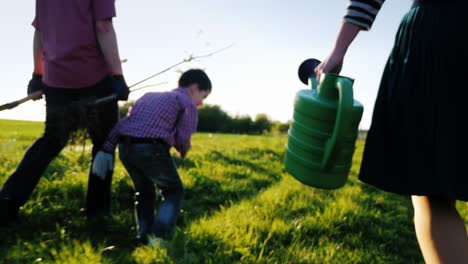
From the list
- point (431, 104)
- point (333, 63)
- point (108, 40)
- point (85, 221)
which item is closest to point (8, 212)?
point (85, 221)

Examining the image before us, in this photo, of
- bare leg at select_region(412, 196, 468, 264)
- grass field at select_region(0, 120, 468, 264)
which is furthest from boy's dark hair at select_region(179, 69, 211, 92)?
bare leg at select_region(412, 196, 468, 264)

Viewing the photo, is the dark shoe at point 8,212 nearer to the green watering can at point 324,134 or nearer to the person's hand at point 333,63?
the green watering can at point 324,134

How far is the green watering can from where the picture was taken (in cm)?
174

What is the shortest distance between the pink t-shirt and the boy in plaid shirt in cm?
39

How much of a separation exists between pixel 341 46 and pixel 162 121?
4.82ft

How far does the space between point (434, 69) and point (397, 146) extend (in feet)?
0.99

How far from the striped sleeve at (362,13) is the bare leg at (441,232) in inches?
27.7

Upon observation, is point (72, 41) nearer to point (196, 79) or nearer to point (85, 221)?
point (196, 79)

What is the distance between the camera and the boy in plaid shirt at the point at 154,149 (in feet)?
9.61

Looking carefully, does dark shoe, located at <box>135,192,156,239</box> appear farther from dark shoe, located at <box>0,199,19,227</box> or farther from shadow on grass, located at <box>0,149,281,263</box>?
dark shoe, located at <box>0,199,19,227</box>

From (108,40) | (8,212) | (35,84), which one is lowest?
(8,212)

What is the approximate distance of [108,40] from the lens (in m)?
2.92

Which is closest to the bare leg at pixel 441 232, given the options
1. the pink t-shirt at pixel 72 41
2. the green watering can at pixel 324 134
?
the green watering can at pixel 324 134

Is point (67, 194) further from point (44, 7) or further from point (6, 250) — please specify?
point (44, 7)
